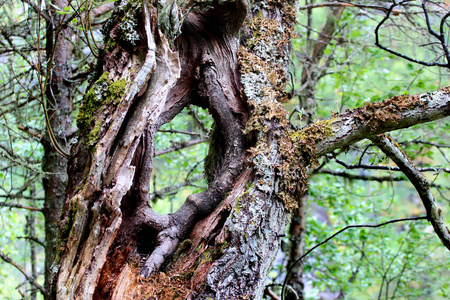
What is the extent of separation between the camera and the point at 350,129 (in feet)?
5.25

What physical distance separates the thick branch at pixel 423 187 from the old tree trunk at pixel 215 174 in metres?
0.04

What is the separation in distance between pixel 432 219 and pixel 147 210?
149cm

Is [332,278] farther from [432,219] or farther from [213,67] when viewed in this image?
[213,67]

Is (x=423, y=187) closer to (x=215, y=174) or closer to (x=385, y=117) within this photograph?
(x=385, y=117)

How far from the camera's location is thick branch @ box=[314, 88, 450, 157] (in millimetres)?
1546

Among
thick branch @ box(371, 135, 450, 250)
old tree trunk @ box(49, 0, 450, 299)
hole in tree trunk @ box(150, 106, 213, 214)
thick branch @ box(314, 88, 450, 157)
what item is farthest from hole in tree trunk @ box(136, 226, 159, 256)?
hole in tree trunk @ box(150, 106, 213, 214)

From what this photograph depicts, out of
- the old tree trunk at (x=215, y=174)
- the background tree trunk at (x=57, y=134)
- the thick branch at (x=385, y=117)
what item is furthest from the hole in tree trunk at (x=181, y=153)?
the thick branch at (x=385, y=117)

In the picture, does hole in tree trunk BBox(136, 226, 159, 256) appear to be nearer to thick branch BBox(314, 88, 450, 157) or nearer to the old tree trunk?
the old tree trunk

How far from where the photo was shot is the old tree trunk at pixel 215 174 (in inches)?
52.2

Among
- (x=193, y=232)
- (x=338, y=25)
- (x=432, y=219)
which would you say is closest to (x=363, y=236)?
(x=432, y=219)

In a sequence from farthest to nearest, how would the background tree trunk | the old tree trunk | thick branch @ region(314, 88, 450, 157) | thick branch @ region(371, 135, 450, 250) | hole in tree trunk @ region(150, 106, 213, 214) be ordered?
1. hole in tree trunk @ region(150, 106, 213, 214)
2. the background tree trunk
3. thick branch @ region(371, 135, 450, 250)
4. thick branch @ region(314, 88, 450, 157)
5. the old tree trunk

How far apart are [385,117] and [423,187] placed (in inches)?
19.2

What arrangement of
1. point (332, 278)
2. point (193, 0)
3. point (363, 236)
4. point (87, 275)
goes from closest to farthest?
point (87, 275) < point (193, 0) < point (363, 236) < point (332, 278)

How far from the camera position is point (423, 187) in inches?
68.0
